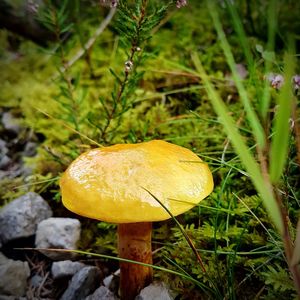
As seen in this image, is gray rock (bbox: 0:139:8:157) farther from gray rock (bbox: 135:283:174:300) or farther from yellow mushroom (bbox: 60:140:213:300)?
gray rock (bbox: 135:283:174:300)

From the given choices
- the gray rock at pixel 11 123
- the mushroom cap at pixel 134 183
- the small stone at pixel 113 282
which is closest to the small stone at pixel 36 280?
the small stone at pixel 113 282

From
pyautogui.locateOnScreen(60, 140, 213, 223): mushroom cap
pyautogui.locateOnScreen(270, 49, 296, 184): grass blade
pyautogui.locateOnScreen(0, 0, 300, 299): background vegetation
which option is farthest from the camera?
pyautogui.locateOnScreen(60, 140, 213, 223): mushroom cap

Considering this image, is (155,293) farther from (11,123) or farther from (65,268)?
(11,123)

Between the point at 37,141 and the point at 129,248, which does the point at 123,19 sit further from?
the point at 37,141

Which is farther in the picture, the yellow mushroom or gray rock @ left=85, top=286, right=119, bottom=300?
gray rock @ left=85, top=286, right=119, bottom=300

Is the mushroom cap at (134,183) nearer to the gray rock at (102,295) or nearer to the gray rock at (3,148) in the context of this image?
the gray rock at (102,295)

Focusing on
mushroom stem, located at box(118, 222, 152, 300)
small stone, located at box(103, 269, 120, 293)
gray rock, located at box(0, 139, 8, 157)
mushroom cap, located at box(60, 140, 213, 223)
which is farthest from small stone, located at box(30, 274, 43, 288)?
gray rock, located at box(0, 139, 8, 157)
